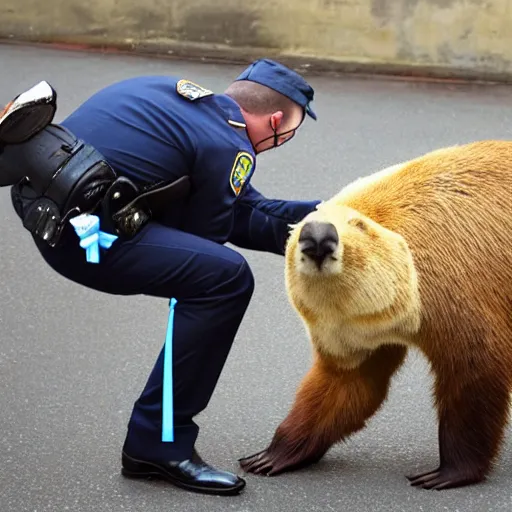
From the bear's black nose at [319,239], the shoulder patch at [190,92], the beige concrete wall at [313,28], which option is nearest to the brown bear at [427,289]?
the bear's black nose at [319,239]

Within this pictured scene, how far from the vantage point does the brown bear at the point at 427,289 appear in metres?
3.57

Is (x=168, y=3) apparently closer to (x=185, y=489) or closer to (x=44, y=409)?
(x=44, y=409)

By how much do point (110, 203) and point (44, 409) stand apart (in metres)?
1.44

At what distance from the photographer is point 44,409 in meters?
4.67

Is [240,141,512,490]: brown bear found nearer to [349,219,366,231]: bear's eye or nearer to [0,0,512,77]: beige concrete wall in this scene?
[349,219,366,231]: bear's eye

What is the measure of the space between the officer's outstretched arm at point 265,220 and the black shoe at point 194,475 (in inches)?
34.1

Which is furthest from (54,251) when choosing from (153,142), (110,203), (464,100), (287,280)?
(464,100)

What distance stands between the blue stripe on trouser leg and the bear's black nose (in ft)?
2.19

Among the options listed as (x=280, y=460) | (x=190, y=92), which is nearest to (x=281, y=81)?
(x=190, y=92)

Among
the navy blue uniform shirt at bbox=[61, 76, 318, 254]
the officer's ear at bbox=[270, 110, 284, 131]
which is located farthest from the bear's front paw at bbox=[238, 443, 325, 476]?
the officer's ear at bbox=[270, 110, 284, 131]

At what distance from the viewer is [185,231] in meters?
3.90

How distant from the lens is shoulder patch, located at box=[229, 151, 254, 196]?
3.70m

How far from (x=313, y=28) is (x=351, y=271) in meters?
7.30

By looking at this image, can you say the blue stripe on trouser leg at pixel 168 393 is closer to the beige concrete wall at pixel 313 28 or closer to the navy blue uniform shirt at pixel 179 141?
the navy blue uniform shirt at pixel 179 141
